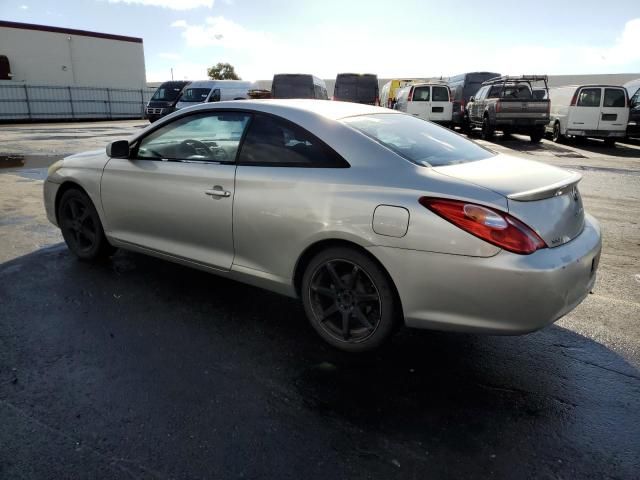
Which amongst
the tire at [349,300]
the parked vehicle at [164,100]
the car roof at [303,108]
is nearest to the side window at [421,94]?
the parked vehicle at [164,100]

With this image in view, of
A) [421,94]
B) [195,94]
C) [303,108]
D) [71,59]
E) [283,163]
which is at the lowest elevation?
[283,163]

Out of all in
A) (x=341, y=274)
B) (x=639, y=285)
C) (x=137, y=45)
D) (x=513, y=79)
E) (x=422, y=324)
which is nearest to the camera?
(x=422, y=324)

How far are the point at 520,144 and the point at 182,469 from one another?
17614 millimetres

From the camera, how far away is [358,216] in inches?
117

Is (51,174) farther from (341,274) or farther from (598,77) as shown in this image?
(598,77)

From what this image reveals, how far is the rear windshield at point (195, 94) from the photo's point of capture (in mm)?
22500

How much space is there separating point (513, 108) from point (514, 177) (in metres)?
15.7

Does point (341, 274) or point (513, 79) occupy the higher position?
point (513, 79)

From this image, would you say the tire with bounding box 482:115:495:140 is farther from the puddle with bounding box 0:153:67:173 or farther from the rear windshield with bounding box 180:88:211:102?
the puddle with bounding box 0:153:67:173

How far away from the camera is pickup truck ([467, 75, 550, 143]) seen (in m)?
17.2

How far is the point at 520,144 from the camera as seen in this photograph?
17.6 metres

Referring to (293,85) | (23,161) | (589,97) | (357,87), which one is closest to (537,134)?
(589,97)

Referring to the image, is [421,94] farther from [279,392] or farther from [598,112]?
[279,392]

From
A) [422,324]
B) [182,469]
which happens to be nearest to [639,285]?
[422,324]
